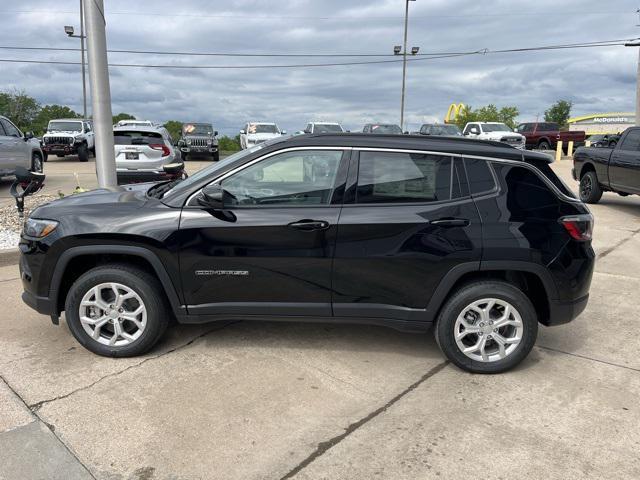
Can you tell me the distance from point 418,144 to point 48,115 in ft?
229

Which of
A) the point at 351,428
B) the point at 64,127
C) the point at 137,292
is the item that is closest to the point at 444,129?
the point at 64,127

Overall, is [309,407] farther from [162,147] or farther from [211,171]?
[162,147]

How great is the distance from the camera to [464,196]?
3678 millimetres

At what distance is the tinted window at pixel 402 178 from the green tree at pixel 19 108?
2492 inches

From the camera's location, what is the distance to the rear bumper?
375 cm

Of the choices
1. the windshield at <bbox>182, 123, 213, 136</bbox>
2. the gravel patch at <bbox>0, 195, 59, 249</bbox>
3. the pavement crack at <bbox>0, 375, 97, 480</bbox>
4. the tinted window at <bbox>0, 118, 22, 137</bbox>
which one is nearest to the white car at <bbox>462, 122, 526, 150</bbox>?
the windshield at <bbox>182, 123, 213, 136</bbox>

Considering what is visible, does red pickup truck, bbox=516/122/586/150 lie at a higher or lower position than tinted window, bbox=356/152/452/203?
higher

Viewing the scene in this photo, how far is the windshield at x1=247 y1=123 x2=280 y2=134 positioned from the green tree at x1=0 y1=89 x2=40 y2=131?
43.2 metres

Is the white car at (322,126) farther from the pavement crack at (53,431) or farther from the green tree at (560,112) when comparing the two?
the green tree at (560,112)

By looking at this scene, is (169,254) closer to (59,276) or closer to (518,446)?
(59,276)

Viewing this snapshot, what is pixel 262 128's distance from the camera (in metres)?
25.4

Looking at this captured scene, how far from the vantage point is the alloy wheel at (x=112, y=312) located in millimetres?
3805

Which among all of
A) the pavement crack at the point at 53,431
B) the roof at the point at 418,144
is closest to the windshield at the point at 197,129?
the roof at the point at 418,144

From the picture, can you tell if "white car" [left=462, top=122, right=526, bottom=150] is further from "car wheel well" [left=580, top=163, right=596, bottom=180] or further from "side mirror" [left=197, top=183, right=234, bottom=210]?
"side mirror" [left=197, top=183, right=234, bottom=210]
